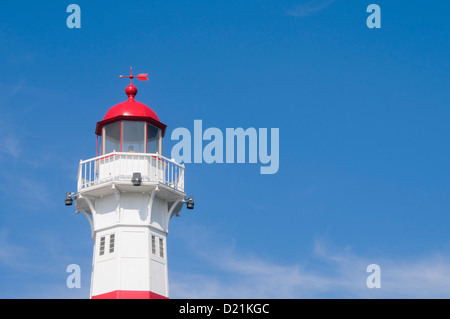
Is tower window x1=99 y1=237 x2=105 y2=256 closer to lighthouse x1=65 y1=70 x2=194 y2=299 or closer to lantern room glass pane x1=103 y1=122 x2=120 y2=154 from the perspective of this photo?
lighthouse x1=65 y1=70 x2=194 y2=299

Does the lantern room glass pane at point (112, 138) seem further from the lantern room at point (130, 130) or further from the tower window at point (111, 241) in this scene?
the tower window at point (111, 241)

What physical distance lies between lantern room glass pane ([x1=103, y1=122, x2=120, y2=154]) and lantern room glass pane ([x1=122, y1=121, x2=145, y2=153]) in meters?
0.45

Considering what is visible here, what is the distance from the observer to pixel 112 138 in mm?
55969

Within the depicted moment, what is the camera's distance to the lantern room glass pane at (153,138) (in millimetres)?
55875

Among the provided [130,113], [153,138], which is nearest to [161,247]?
[153,138]

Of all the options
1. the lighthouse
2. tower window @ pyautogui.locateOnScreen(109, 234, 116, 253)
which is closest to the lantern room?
the lighthouse

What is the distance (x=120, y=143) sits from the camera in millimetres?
55500

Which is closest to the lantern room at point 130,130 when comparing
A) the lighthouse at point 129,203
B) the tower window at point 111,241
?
the lighthouse at point 129,203

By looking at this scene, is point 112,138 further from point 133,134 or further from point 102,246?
point 102,246

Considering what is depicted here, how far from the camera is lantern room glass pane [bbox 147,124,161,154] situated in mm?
55875
